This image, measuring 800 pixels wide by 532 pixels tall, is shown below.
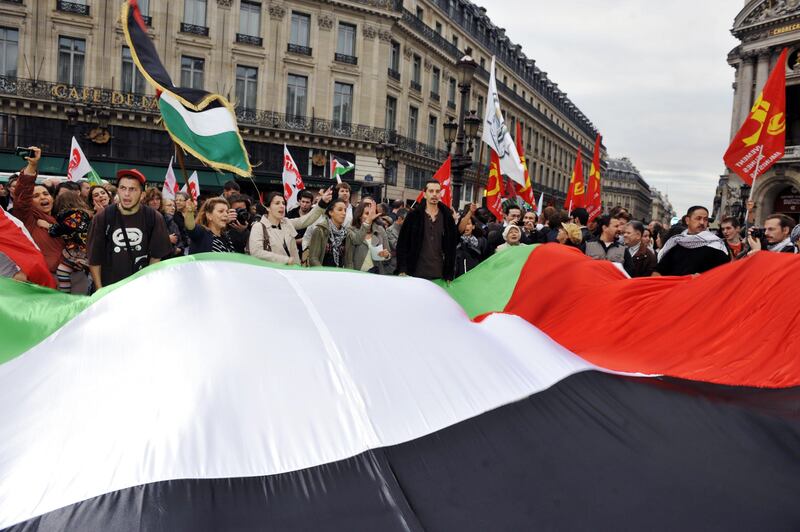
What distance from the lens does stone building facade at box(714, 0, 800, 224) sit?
41.6 metres

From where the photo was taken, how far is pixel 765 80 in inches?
1694

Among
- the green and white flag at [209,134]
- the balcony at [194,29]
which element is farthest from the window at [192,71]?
the green and white flag at [209,134]

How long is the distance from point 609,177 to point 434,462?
151382 mm

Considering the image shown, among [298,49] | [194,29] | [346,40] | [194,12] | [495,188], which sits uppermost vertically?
[346,40]

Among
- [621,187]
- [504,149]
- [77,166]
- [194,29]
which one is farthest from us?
[621,187]

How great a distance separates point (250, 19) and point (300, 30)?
8.79 feet

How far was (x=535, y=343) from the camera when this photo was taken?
399 cm

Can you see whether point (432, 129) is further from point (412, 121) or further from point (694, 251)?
point (694, 251)

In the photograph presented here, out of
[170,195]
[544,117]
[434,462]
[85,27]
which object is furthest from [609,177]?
[434,462]

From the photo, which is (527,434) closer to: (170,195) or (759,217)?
(170,195)

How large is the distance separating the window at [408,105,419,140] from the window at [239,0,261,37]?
35.9ft

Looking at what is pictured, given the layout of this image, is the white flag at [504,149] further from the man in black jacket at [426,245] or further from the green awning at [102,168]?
the green awning at [102,168]

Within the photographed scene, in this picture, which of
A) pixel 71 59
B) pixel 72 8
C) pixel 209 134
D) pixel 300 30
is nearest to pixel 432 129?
pixel 300 30

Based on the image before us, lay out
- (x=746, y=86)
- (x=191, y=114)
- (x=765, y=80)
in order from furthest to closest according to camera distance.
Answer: (x=746, y=86)
(x=765, y=80)
(x=191, y=114)
